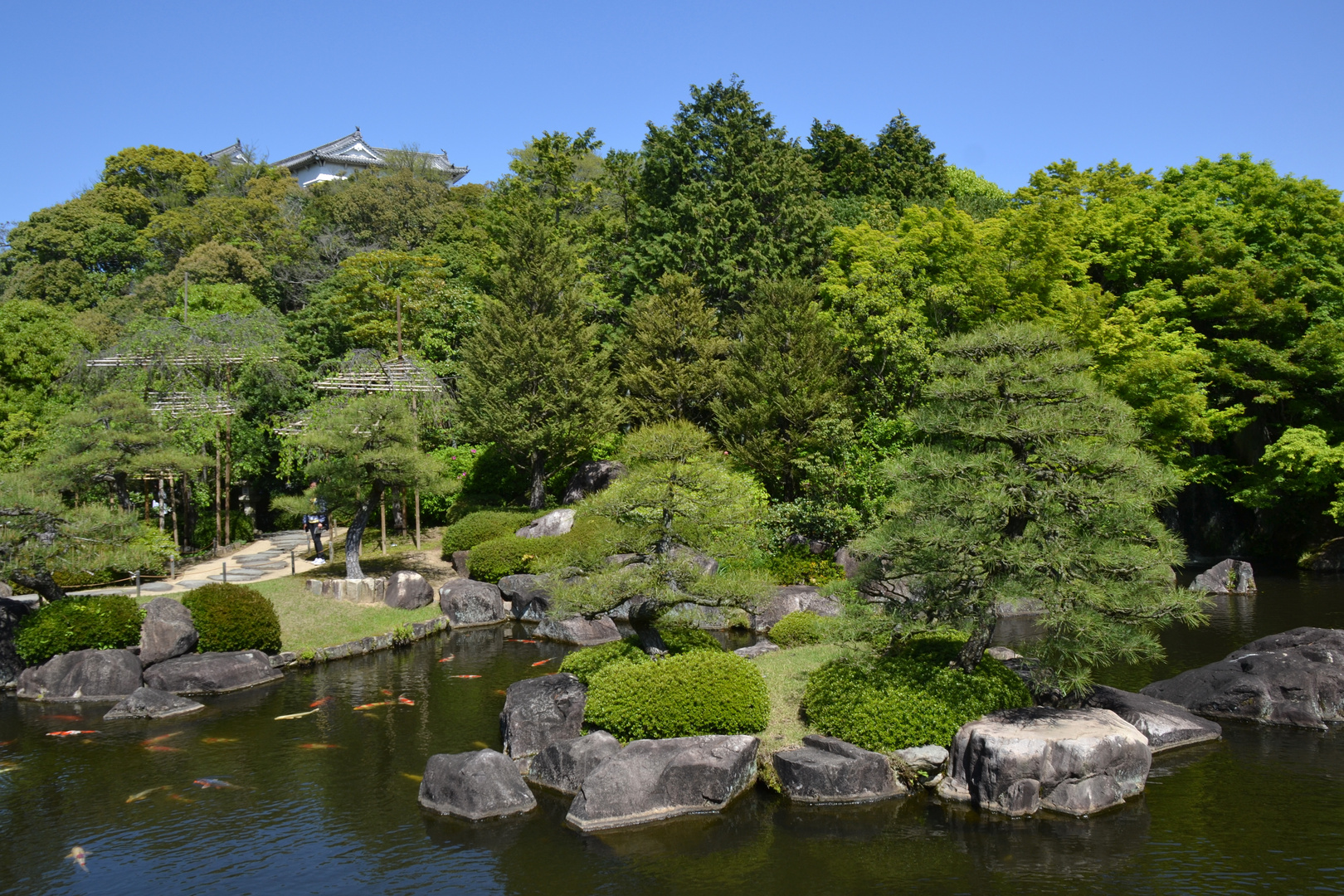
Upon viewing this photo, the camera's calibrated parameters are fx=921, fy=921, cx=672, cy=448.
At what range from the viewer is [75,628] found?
21188 mm

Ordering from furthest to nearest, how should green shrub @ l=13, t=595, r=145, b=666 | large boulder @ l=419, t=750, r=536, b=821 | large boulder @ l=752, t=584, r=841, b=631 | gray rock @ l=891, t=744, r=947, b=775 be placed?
large boulder @ l=752, t=584, r=841, b=631 < green shrub @ l=13, t=595, r=145, b=666 < gray rock @ l=891, t=744, r=947, b=775 < large boulder @ l=419, t=750, r=536, b=821

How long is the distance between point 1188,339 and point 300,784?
3192cm

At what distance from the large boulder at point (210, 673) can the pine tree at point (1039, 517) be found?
14735mm

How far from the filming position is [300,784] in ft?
49.7

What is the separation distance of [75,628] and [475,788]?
13.1 meters

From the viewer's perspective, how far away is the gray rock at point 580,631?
25.2 metres

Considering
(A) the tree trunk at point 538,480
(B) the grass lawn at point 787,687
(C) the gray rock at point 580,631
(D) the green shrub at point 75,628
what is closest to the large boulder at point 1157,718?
(B) the grass lawn at point 787,687

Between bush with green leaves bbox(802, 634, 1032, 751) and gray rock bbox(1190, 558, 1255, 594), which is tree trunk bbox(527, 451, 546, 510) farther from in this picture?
gray rock bbox(1190, 558, 1255, 594)

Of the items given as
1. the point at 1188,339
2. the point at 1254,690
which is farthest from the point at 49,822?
the point at 1188,339

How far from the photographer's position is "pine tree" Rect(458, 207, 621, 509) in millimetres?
33969

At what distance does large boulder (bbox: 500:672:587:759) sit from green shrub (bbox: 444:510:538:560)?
1610 centimetres

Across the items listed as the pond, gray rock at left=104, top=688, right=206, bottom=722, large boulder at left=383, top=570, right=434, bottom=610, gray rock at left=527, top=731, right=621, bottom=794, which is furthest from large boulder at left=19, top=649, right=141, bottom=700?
gray rock at left=527, top=731, right=621, bottom=794

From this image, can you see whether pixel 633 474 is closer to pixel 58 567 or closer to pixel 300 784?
pixel 300 784

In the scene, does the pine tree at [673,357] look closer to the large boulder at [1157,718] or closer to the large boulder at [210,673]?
the large boulder at [210,673]
